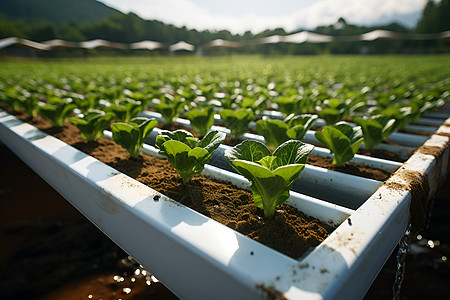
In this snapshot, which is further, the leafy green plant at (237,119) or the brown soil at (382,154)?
the leafy green plant at (237,119)

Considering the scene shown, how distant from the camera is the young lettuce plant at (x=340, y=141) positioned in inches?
54.6

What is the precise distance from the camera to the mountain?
4483 inches

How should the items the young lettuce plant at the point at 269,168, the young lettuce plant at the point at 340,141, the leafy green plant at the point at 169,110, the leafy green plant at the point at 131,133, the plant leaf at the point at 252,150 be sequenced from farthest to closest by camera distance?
the leafy green plant at the point at 169,110 < the leafy green plant at the point at 131,133 < the young lettuce plant at the point at 340,141 < the plant leaf at the point at 252,150 < the young lettuce plant at the point at 269,168

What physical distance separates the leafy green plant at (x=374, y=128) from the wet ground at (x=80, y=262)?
86 cm

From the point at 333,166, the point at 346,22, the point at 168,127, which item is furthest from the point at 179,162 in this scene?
the point at 346,22

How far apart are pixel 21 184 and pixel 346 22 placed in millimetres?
81464

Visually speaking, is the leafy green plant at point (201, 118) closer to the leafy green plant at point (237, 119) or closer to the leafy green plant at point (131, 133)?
the leafy green plant at point (237, 119)

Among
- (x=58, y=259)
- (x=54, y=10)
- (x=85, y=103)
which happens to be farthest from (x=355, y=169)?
(x=54, y=10)

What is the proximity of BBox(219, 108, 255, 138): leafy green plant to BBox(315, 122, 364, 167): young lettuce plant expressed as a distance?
0.69m

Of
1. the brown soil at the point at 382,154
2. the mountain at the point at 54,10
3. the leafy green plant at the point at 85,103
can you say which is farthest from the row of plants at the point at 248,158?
the mountain at the point at 54,10

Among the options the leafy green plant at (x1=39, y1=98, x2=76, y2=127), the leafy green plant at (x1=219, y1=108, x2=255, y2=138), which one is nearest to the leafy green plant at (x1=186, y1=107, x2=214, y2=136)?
the leafy green plant at (x1=219, y1=108, x2=255, y2=138)

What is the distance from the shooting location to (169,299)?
4.57 feet

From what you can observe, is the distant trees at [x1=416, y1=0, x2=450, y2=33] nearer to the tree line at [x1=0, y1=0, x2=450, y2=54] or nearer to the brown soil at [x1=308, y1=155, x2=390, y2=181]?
the tree line at [x1=0, y1=0, x2=450, y2=54]

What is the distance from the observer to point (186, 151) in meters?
1.16
